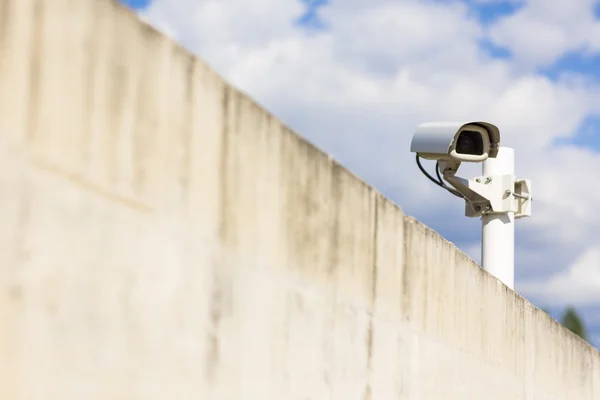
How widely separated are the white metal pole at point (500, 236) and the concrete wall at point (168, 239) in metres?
5.07

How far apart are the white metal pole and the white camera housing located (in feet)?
2.77

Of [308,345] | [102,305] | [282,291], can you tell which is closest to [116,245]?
[102,305]

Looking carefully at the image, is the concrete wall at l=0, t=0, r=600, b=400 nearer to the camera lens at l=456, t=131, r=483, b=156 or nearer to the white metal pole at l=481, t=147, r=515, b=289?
the camera lens at l=456, t=131, r=483, b=156

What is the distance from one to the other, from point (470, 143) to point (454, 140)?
1.88 feet

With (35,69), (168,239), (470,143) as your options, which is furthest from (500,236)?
(35,69)

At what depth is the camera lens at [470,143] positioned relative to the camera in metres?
11.4

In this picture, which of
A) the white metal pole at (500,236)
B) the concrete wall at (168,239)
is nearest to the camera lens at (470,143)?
the white metal pole at (500,236)

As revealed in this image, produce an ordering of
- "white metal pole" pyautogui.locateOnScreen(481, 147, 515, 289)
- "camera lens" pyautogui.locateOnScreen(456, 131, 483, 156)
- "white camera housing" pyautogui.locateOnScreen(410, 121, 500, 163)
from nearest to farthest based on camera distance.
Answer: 1. "white camera housing" pyautogui.locateOnScreen(410, 121, 500, 163)
2. "camera lens" pyautogui.locateOnScreen(456, 131, 483, 156)
3. "white metal pole" pyautogui.locateOnScreen(481, 147, 515, 289)

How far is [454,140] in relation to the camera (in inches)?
433

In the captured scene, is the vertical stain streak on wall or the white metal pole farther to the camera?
the white metal pole

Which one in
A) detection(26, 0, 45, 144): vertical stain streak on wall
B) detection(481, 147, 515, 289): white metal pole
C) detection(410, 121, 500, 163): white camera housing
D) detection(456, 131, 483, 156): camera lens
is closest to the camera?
detection(26, 0, 45, 144): vertical stain streak on wall

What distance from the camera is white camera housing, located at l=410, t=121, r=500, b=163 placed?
35.8 ft

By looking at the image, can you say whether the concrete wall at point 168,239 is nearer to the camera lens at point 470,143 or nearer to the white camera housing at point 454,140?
the white camera housing at point 454,140

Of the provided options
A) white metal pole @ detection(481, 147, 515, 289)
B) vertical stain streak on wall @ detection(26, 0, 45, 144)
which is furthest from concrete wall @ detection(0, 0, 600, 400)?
white metal pole @ detection(481, 147, 515, 289)
